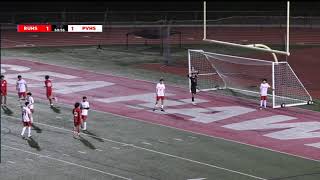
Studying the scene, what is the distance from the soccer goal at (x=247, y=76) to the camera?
31.0 metres

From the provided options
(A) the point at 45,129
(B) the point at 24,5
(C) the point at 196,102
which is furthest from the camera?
(B) the point at 24,5

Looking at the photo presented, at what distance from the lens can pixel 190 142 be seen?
23625mm

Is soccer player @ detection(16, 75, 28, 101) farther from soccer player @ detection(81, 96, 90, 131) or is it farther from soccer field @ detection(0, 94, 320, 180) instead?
soccer player @ detection(81, 96, 90, 131)

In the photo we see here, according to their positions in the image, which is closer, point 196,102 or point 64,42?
point 196,102

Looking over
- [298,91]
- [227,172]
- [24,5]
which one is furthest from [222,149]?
[24,5]

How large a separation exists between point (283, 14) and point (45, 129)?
34686mm

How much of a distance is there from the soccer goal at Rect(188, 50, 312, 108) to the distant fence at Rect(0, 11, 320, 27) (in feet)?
56.0

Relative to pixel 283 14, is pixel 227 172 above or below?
below

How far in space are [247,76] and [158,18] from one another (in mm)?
22567

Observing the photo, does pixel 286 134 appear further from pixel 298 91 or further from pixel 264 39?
pixel 264 39

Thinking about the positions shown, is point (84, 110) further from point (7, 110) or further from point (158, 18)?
point (158, 18)

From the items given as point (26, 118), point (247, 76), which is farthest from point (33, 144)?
point (247, 76)

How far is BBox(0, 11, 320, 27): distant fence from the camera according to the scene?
5384 centimetres
